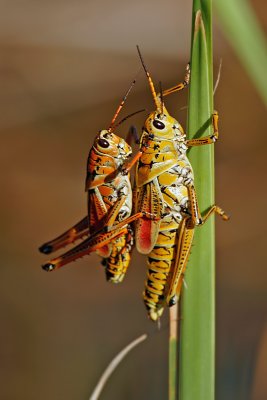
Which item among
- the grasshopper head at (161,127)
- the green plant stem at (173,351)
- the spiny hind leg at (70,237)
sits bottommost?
the green plant stem at (173,351)

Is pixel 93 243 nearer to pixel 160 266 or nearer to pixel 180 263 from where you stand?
pixel 160 266

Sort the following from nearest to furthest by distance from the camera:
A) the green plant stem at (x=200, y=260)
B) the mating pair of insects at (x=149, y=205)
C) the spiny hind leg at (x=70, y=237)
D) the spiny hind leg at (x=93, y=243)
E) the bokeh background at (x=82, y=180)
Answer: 1. the green plant stem at (x=200, y=260)
2. the mating pair of insects at (x=149, y=205)
3. the spiny hind leg at (x=93, y=243)
4. the spiny hind leg at (x=70, y=237)
5. the bokeh background at (x=82, y=180)

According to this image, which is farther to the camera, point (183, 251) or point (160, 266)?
point (160, 266)

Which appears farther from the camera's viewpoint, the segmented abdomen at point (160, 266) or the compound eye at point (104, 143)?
the compound eye at point (104, 143)

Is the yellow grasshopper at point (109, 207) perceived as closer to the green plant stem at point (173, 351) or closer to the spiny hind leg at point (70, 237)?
the spiny hind leg at point (70, 237)

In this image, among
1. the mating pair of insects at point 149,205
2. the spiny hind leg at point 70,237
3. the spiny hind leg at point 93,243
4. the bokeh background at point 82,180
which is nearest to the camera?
the mating pair of insects at point 149,205

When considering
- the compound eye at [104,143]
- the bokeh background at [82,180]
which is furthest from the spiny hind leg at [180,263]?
the bokeh background at [82,180]

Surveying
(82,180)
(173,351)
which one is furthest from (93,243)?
(82,180)
